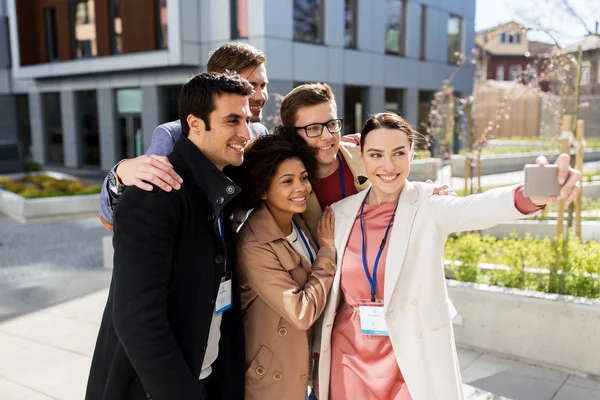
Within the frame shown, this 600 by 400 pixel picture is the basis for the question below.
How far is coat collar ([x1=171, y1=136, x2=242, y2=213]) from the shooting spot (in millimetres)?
1994

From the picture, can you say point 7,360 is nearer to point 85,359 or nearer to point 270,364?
point 85,359

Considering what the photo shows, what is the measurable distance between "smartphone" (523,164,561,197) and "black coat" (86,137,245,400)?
3.37 ft

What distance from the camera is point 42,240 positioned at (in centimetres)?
958

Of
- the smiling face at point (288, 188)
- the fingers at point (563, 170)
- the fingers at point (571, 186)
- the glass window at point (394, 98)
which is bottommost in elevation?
the smiling face at point (288, 188)

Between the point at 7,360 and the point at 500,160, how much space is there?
1677 cm

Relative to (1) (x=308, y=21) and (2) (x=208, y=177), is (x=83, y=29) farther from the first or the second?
(2) (x=208, y=177)

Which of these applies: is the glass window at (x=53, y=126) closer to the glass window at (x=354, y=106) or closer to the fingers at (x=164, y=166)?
the glass window at (x=354, y=106)

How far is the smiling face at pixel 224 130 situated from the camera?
2033mm

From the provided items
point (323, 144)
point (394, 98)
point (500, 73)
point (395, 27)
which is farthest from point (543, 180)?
point (500, 73)

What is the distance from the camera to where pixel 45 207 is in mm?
11438

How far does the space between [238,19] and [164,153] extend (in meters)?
14.3

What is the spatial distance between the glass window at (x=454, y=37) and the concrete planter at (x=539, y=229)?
16.6 metres

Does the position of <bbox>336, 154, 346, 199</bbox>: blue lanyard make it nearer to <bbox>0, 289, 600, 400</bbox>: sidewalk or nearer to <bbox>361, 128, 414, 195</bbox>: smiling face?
<bbox>361, 128, 414, 195</bbox>: smiling face

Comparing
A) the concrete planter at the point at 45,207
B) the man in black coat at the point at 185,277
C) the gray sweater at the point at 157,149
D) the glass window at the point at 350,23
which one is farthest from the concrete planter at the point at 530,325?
the glass window at the point at 350,23
